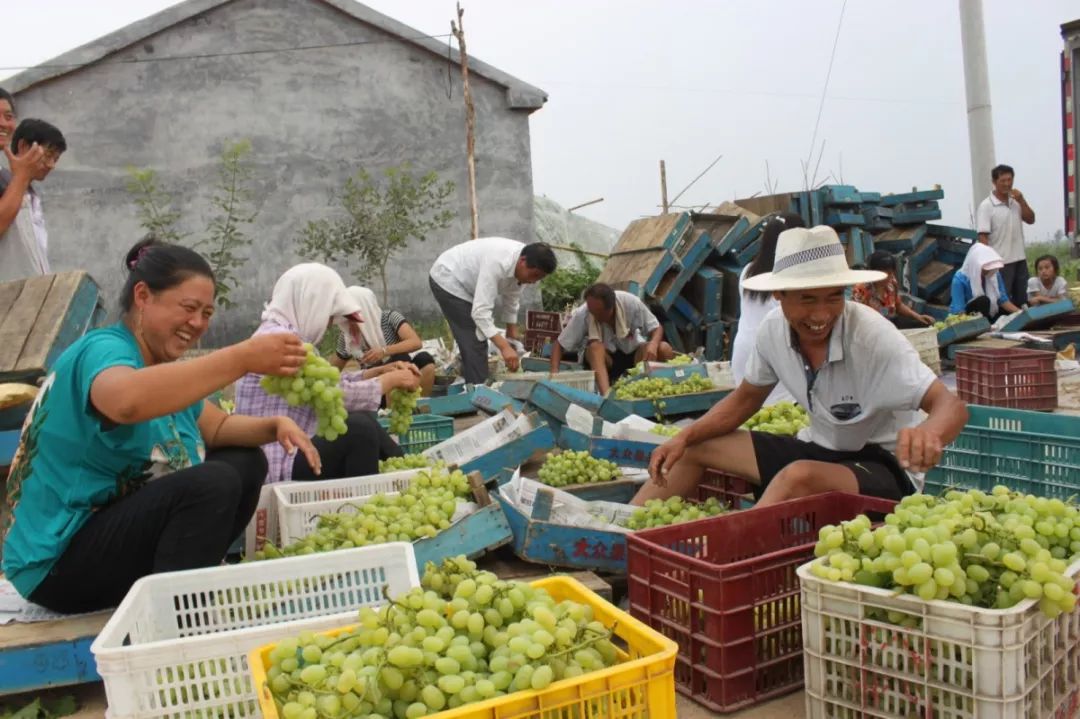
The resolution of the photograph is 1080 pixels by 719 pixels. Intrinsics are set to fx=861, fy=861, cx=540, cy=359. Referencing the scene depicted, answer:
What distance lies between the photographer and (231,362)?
240 cm

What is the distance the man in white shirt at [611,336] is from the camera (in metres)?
7.62

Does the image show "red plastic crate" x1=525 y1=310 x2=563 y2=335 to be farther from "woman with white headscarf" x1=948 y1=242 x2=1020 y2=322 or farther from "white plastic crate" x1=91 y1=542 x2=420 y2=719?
"white plastic crate" x1=91 y1=542 x2=420 y2=719

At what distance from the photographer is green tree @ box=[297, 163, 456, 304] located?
1366 centimetres

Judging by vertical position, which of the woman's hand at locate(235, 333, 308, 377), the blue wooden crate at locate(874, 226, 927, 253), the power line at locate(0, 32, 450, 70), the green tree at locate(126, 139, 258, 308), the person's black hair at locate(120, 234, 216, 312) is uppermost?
the power line at locate(0, 32, 450, 70)

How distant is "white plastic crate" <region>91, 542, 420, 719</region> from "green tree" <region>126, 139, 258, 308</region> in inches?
400

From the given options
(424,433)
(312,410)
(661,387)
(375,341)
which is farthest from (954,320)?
(312,410)

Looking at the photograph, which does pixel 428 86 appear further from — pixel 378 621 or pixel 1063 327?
pixel 378 621

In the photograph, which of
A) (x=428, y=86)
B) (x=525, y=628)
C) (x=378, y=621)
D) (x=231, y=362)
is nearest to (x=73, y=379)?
(x=231, y=362)

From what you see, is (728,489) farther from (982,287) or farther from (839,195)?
(839,195)

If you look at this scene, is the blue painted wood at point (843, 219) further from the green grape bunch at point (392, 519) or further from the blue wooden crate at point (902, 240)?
the green grape bunch at point (392, 519)

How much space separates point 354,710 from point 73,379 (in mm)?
1466

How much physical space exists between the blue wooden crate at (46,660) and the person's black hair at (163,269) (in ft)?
3.26

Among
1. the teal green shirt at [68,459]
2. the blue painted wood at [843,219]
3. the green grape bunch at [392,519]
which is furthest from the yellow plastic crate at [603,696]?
the blue painted wood at [843,219]

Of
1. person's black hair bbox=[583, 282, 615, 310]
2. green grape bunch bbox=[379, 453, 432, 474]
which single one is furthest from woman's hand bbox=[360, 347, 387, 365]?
person's black hair bbox=[583, 282, 615, 310]
